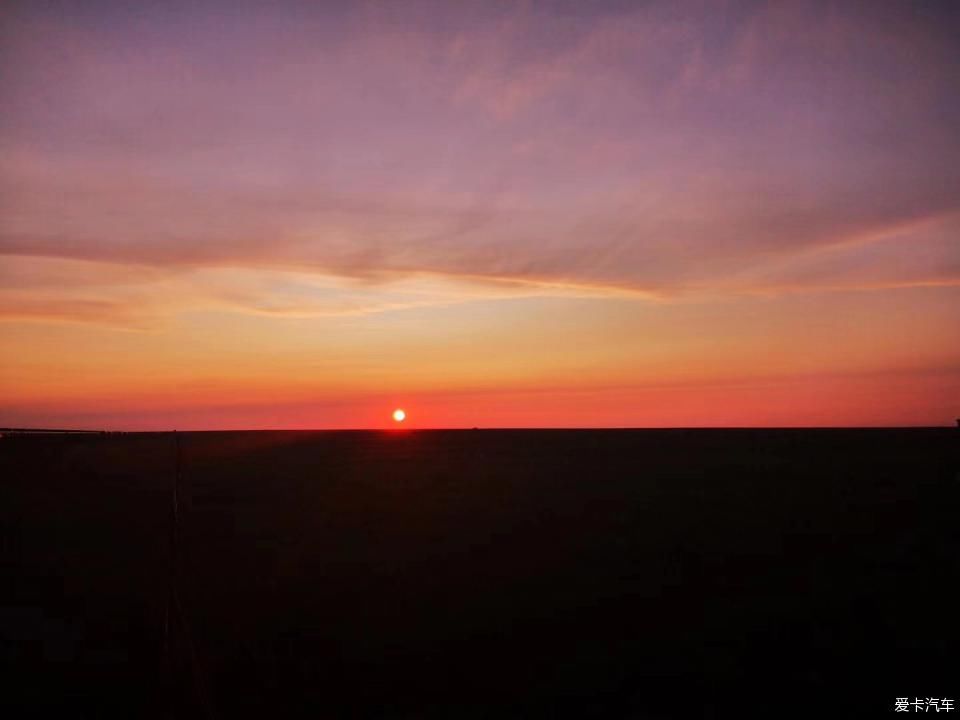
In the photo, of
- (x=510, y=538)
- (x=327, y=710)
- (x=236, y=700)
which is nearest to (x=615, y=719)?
(x=327, y=710)

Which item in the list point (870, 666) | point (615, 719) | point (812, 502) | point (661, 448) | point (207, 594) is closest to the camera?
point (615, 719)

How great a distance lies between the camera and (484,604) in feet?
52.6

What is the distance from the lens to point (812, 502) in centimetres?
3044

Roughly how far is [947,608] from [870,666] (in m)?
4.24

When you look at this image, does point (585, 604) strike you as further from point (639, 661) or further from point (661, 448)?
point (661, 448)

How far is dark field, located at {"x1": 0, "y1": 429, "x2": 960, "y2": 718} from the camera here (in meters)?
11.5

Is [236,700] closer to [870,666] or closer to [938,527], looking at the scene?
[870,666]

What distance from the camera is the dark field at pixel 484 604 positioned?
37.8 ft

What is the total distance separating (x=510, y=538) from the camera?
910 inches

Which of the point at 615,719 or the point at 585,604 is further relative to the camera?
the point at 585,604

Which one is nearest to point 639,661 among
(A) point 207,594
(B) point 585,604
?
(B) point 585,604

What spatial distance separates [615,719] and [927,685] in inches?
200

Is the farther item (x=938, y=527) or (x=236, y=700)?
(x=938, y=527)

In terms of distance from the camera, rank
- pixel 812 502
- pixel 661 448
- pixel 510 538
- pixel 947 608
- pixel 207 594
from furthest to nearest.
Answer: pixel 661 448, pixel 812 502, pixel 510 538, pixel 207 594, pixel 947 608
